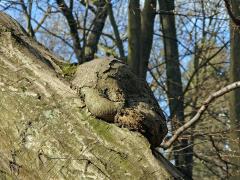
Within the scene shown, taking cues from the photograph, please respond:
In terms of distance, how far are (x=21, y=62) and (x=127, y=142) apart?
0.60m

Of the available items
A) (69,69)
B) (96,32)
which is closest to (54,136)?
(69,69)

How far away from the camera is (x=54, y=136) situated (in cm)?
167

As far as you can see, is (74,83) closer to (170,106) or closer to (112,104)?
(112,104)

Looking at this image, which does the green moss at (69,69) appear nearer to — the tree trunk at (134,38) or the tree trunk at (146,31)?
the tree trunk at (134,38)

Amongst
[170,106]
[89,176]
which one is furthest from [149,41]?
[89,176]

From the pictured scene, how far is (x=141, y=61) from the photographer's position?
266 inches

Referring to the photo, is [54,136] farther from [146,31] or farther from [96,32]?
[96,32]

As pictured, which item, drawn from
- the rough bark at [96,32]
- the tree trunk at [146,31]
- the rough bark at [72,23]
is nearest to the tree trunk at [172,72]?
the tree trunk at [146,31]

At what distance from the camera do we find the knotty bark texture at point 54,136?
160 centimetres

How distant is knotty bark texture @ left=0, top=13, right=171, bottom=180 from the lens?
63.0 inches

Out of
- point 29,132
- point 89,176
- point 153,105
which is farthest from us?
point 153,105

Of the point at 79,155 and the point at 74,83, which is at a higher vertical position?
the point at 74,83

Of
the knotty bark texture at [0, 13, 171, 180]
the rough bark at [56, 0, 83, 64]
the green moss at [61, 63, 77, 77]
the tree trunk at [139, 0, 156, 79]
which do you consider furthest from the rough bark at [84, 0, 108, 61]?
the knotty bark texture at [0, 13, 171, 180]

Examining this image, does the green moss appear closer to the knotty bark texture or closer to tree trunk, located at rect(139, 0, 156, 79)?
the knotty bark texture
